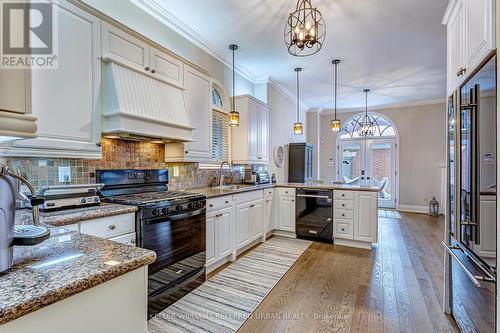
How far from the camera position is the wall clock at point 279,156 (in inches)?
220

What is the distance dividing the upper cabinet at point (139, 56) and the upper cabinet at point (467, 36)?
8.05 ft

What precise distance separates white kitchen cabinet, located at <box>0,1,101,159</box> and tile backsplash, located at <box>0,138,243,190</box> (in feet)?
0.83

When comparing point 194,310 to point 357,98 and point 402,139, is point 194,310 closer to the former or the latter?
point 357,98

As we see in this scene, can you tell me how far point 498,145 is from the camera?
130cm

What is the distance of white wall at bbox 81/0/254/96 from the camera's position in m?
2.50

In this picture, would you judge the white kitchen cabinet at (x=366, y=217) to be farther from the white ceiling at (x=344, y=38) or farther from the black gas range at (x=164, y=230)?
the black gas range at (x=164, y=230)

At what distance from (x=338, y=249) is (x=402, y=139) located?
4881 mm

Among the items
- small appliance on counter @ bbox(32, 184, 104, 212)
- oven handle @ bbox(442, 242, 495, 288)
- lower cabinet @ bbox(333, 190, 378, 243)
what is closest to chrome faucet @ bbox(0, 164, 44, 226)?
small appliance on counter @ bbox(32, 184, 104, 212)

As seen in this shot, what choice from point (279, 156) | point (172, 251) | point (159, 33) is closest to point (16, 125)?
point (172, 251)

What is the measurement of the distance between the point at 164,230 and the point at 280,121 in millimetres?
4196

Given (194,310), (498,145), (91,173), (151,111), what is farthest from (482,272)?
(91,173)

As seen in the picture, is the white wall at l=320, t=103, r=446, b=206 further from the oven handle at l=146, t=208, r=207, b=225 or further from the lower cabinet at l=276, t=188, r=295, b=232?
the oven handle at l=146, t=208, r=207, b=225

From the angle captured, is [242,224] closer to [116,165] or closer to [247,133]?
[247,133]

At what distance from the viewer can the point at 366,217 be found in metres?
3.82
